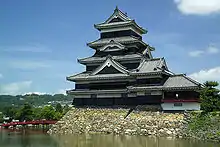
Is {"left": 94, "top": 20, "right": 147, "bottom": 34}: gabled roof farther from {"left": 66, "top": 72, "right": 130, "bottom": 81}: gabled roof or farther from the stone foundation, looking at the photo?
the stone foundation

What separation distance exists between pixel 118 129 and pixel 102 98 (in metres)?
6.63

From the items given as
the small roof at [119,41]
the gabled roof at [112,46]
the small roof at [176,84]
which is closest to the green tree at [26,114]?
the small roof at [119,41]

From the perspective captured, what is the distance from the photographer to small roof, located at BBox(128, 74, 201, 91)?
32750mm

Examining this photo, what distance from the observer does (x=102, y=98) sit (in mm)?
38469

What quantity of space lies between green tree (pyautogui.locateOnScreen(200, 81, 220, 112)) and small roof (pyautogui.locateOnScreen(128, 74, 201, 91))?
6.57 ft

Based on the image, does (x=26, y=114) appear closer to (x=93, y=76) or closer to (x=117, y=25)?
(x=93, y=76)

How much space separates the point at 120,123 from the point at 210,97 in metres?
9.02

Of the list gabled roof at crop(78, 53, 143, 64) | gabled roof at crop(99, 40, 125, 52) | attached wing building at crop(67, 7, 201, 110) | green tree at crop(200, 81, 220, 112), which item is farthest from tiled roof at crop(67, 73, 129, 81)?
green tree at crop(200, 81, 220, 112)

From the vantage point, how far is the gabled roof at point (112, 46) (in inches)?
1557

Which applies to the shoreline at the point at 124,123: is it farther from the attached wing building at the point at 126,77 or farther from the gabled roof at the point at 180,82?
the gabled roof at the point at 180,82

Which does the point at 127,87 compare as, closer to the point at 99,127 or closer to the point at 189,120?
the point at 99,127

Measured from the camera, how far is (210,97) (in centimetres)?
2997

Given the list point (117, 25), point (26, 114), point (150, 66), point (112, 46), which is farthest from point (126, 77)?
point (26, 114)

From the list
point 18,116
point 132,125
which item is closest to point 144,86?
point 132,125
